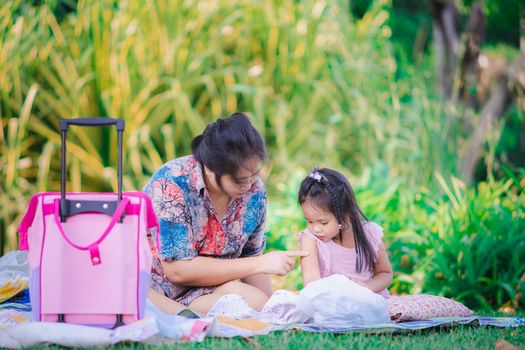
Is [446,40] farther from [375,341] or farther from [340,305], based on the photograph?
[375,341]

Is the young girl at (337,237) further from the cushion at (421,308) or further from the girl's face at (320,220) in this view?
the cushion at (421,308)

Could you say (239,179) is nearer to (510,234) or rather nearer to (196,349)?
(196,349)

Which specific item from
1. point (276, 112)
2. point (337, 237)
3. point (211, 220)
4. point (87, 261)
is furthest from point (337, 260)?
point (276, 112)

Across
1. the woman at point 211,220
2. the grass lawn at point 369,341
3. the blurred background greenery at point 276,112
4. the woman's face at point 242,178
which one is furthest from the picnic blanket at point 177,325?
the blurred background greenery at point 276,112

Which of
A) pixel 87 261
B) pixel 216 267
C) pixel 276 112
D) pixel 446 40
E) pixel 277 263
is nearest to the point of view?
pixel 87 261

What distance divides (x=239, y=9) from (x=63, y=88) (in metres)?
1.46

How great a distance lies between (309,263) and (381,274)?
1.26ft

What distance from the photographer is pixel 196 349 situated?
2.74 meters

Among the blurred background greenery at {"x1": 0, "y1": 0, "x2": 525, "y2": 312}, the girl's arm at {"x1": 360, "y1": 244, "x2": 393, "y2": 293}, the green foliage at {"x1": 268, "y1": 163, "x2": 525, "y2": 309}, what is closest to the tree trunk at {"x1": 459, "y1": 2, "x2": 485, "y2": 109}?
the blurred background greenery at {"x1": 0, "y1": 0, "x2": 525, "y2": 312}

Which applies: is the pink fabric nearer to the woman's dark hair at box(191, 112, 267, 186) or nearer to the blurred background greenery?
the woman's dark hair at box(191, 112, 267, 186)

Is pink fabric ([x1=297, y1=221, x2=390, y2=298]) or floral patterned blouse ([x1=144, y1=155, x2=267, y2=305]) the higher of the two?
floral patterned blouse ([x1=144, y1=155, x2=267, y2=305])

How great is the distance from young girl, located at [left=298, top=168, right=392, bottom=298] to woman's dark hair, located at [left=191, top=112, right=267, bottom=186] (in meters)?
0.45

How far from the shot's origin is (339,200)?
3.77 meters

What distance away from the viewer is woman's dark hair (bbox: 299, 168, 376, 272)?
3764 millimetres
